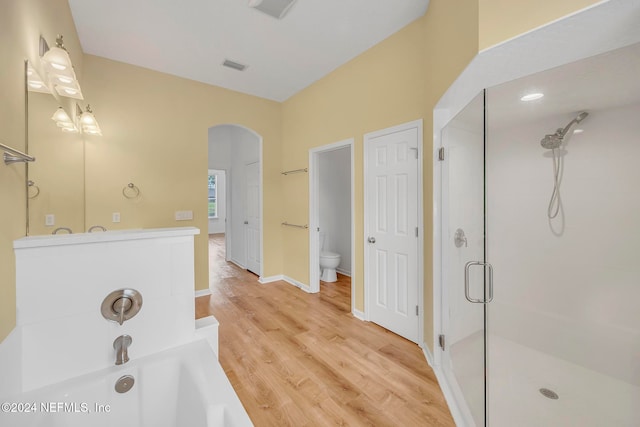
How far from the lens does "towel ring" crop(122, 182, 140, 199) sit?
299cm

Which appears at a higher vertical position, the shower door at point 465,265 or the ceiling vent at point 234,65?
the ceiling vent at point 234,65

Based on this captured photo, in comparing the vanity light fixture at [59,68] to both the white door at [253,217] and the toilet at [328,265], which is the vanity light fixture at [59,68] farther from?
the toilet at [328,265]

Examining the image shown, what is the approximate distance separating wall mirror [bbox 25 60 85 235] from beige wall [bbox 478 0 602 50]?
2244 mm

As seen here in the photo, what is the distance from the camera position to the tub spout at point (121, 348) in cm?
116

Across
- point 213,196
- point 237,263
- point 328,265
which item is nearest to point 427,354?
point 328,265

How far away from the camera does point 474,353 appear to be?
1.54 m

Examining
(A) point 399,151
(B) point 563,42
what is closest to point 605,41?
(B) point 563,42

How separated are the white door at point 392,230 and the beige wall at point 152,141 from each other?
2.29 metres

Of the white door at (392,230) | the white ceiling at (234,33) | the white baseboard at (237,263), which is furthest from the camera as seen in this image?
the white baseboard at (237,263)

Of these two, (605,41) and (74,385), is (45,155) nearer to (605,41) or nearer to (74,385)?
(74,385)

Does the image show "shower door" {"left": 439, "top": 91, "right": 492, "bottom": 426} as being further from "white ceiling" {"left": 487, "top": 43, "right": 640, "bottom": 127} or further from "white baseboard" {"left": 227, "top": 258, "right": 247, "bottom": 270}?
"white baseboard" {"left": 227, "top": 258, "right": 247, "bottom": 270}


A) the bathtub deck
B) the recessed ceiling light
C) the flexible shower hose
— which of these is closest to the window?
the bathtub deck

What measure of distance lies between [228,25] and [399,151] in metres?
2.01

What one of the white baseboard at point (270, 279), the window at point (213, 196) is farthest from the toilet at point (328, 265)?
the window at point (213, 196)
